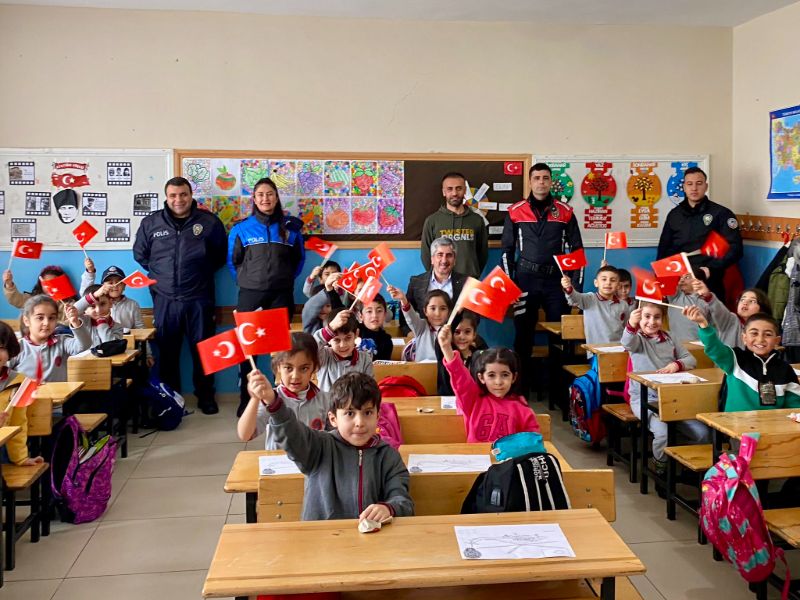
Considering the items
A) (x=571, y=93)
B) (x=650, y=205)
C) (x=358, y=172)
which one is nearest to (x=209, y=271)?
(x=358, y=172)

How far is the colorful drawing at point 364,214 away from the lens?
592 cm

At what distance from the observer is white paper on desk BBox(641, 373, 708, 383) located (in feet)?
11.1

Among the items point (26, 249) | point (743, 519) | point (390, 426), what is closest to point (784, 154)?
point (743, 519)

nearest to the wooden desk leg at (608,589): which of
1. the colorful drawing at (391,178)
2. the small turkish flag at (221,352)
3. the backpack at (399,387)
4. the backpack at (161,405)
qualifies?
the small turkish flag at (221,352)

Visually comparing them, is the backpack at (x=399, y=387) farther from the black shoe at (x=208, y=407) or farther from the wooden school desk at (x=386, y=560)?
the black shoe at (x=208, y=407)

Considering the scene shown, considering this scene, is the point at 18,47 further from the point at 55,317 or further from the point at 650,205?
the point at 650,205

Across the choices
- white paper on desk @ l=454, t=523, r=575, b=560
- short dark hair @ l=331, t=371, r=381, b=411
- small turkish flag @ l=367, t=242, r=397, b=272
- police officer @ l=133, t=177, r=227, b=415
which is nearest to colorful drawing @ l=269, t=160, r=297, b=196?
police officer @ l=133, t=177, r=227, b=415

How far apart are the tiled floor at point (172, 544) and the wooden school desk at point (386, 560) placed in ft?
4.04

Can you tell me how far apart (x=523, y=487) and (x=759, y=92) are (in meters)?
5.20

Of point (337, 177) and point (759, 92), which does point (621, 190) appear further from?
point (337, 177)

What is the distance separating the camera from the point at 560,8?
5605 millimetres

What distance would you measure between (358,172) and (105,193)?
6.49 ft

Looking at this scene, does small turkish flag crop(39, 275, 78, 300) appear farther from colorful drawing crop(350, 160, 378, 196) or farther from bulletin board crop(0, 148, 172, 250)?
colorful drawing crop(350, 160, 378, 196)

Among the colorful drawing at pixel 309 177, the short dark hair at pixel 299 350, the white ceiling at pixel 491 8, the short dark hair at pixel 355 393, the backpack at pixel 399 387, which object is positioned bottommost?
the backpack at pixel 399 387
